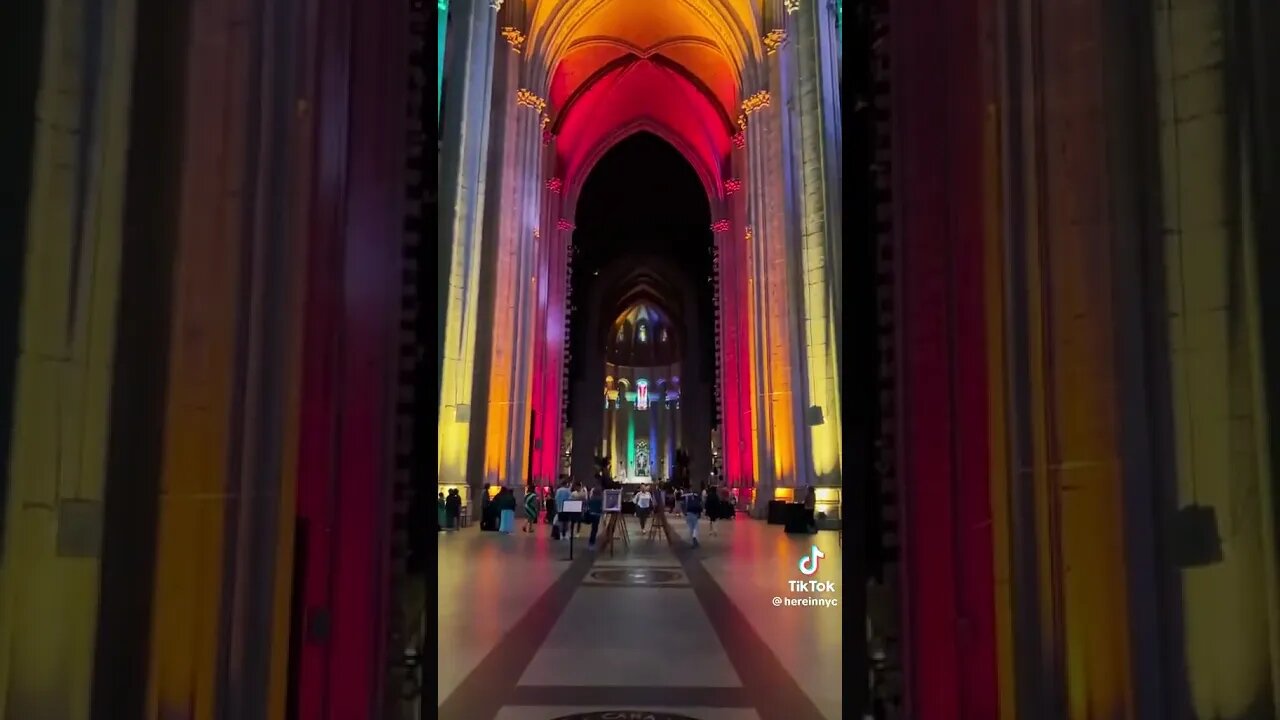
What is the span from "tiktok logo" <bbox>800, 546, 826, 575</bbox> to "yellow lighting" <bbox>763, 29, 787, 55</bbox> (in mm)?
11153

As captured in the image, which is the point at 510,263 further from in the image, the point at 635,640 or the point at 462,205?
the point at 635,640

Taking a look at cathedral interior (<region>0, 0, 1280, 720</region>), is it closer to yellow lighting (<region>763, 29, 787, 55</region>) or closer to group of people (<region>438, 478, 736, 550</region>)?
group of people (<region>438, 478, 736, 550</region>)

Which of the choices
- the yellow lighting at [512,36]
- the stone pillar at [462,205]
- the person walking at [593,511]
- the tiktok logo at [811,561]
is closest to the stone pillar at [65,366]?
the tiktok logo at [811,561]

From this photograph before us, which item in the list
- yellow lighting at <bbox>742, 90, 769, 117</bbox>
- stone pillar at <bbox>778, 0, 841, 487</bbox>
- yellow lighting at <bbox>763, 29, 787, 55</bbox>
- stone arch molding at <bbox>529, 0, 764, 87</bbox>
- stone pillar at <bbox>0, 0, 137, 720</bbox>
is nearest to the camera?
stone pillar at <bbox>0, 0, 137, 720</bbox>

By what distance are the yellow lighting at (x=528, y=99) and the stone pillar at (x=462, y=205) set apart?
15.8 feet

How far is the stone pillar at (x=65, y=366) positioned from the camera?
1898mm

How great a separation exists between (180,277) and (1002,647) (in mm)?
2450

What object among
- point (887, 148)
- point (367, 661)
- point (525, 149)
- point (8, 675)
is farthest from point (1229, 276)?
point (525, 149)

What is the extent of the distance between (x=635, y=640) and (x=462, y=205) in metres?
9.75

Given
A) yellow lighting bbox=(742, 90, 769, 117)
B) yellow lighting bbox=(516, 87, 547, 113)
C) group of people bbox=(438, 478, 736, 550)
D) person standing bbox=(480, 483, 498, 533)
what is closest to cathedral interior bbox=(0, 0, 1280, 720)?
group of people bbox=(438, 478, 736, 550)

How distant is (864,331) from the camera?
3346mm

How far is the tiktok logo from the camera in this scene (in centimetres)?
933

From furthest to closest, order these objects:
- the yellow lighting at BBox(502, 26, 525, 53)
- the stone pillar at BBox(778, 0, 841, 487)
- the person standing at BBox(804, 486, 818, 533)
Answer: the yellow lighting at BBox(502, 26, 525, 53)
the person standing at BBox(804, 486, 818, 533)
the stone pillar at BBox(778, 0, 841, 487)

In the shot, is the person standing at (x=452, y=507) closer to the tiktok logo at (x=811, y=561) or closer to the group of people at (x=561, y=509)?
the group of people at (x=561, y=509)
